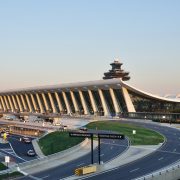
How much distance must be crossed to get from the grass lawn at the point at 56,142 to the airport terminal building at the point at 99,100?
39999mm

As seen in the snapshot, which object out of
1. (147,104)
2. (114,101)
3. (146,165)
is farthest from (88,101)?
(146,165)

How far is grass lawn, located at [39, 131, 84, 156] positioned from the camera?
219 feet

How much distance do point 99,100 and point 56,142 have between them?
59317 millimetres

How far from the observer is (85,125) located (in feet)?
319

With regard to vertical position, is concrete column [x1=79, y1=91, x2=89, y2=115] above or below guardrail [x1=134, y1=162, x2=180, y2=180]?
below

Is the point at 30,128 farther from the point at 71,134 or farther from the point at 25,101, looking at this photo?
the point at 25,101

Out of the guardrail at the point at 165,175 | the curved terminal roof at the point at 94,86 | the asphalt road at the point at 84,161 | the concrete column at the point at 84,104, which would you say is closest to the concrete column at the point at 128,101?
the curved terminal roof at the point at 94,86

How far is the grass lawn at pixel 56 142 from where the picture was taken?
66.9 m

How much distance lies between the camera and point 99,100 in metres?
131

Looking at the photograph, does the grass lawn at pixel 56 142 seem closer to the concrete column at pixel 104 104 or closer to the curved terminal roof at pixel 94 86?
the curved terminal roof at pixel 94 86

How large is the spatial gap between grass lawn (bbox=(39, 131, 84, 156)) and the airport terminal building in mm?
39999

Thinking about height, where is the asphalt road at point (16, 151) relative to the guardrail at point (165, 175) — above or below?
below

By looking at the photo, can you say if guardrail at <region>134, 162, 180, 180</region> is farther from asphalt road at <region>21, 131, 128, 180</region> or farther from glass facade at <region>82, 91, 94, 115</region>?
glass facade at <region>82, 91, 94, 115</region>

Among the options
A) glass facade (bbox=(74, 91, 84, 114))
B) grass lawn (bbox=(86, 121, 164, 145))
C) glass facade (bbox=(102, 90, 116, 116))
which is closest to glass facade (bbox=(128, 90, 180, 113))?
glass facade (bbox=(102, 90, 116, 116))
